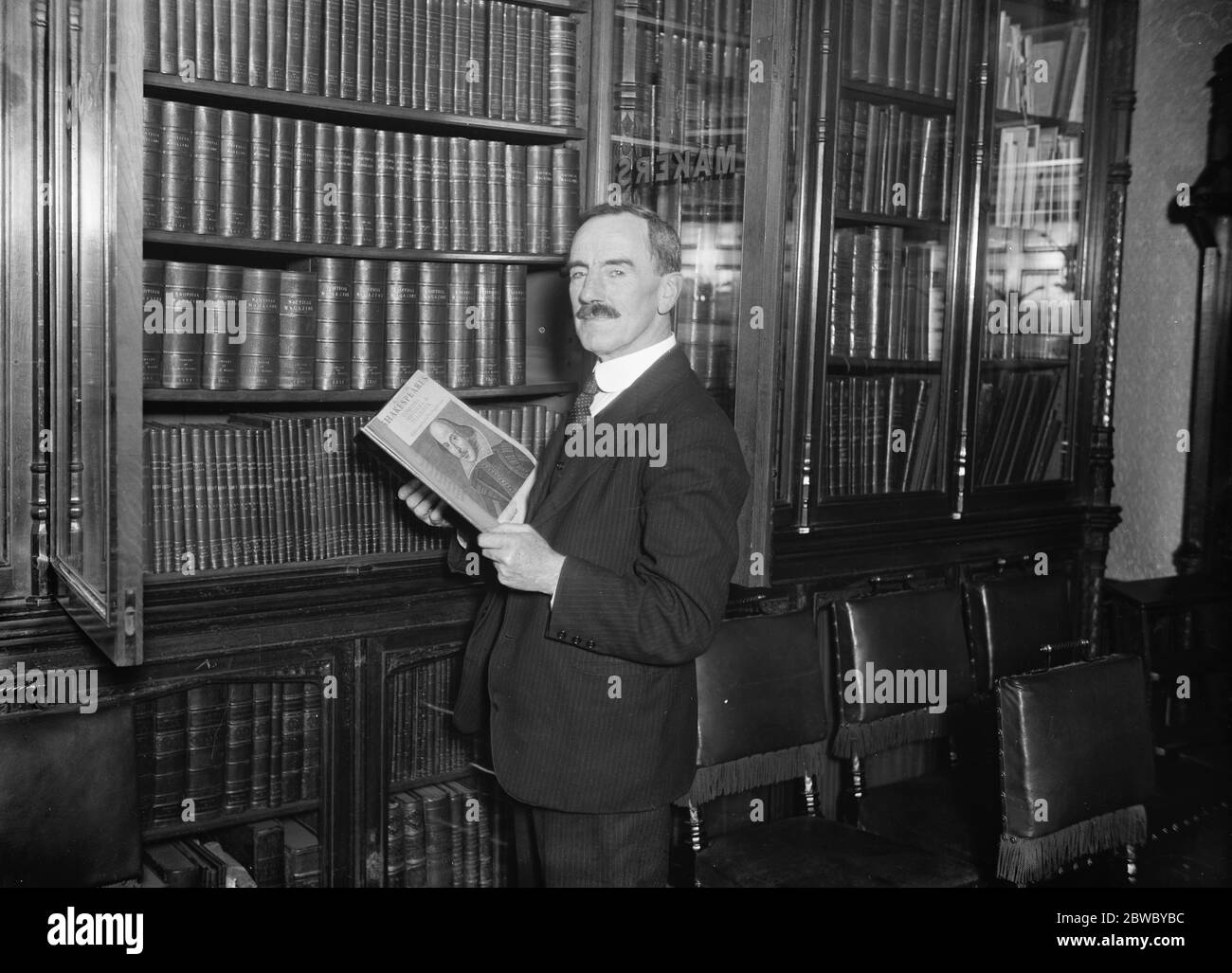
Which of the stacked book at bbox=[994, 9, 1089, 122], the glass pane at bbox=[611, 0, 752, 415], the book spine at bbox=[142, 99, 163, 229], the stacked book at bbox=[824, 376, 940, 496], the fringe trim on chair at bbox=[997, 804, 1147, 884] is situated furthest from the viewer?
the stacked book at bbox=[994, 9, 1089, 122]

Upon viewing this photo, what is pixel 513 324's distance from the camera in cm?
288

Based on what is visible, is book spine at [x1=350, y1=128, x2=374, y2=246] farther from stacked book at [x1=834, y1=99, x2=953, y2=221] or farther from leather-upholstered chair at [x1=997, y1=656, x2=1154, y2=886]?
leather-upholstered chair at [x1=997, y1=656, x2=1154, y2=886]

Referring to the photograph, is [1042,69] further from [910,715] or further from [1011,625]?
[910,715]

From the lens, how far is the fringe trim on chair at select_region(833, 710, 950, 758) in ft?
9.49

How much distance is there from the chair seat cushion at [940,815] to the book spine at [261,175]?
1.84 meters

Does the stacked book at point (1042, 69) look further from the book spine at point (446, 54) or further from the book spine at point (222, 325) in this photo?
the book spine at point (222, 325)

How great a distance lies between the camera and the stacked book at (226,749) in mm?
2479

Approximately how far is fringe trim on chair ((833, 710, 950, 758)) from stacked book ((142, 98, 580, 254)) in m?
1.33

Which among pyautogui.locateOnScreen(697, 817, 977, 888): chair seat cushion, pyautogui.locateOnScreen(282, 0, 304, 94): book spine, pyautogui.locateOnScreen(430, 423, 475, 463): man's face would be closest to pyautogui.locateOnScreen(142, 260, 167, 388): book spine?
pyautogui.locateOnScreen(282, 0, 304, 94): book spine

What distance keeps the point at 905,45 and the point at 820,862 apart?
7.01 ft

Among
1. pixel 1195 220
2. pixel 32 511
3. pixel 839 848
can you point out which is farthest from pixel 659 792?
pixel 1195 220

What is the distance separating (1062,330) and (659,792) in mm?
2401

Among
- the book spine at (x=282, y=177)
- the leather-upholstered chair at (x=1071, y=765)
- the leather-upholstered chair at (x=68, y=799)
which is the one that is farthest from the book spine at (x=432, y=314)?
the leather-upholstered chair at (x=1071, y=765)
